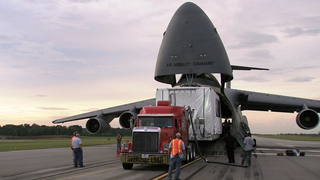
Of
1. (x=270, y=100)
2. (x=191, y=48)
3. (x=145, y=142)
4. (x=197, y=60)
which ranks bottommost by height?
(x=145, y=142)

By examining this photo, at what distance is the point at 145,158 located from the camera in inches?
468

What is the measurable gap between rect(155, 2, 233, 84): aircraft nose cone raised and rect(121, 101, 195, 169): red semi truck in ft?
19.5

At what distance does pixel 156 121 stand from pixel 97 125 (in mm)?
11812

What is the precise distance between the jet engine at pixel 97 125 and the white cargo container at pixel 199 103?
816 centimetres

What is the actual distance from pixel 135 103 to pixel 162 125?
11.0 metres

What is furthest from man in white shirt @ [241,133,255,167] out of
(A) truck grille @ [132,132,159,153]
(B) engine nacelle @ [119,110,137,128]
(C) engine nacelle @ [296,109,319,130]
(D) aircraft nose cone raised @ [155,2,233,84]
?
(B) engine nacelle @ [119,110,137,128]

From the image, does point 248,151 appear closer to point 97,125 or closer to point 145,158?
point 145,158

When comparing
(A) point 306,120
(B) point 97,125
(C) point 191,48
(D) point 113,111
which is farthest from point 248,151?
(B) point 97,125

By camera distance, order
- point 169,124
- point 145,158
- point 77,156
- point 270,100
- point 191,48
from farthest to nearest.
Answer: point 270,100, point 191,48, point 77,156, point 169,124, point 145,158

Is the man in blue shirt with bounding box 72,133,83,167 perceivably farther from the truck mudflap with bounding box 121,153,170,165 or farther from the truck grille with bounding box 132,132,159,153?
the truck grille with bounding box 132,132,159,153

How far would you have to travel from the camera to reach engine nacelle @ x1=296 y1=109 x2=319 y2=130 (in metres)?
21.4

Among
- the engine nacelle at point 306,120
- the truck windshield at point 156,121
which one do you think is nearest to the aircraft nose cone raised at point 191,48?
the engine nacelle at point 306,120

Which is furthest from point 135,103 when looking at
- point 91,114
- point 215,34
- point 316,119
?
point 316,119

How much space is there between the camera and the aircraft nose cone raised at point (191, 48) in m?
19.3
